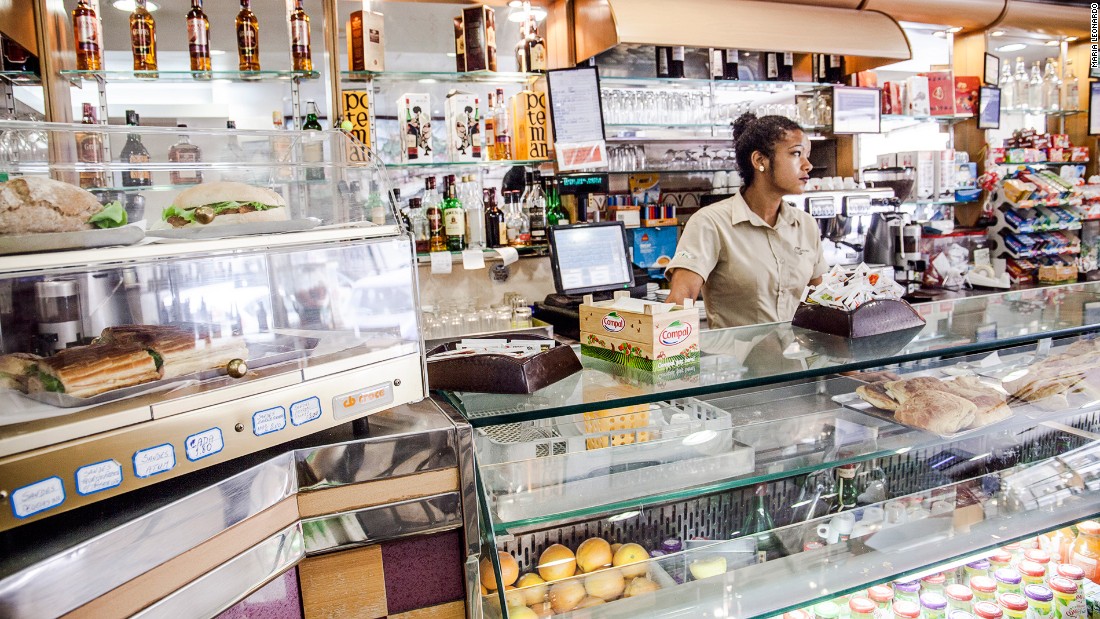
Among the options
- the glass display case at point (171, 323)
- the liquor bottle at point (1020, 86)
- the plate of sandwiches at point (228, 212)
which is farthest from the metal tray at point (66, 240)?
the liquor bottle at point (1020, 86)

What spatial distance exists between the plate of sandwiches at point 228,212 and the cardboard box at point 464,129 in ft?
8.40

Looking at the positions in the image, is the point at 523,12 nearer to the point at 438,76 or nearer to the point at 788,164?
the point at 438,76

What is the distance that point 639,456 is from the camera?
1.53 metres

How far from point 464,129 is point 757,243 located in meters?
1.64

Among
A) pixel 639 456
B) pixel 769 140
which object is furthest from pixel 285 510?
pixel 769 140

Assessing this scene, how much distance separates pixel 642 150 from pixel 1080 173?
3811 millimetres

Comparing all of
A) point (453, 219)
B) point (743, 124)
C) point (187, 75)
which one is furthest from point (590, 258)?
point (187, 75)

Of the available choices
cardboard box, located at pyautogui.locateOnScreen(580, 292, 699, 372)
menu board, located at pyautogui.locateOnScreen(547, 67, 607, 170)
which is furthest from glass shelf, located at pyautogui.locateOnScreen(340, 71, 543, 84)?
cardboard box, located at pyautogui.locateOnScreen(580, 292, 699, 372)

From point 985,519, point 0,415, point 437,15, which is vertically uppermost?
point 437,15

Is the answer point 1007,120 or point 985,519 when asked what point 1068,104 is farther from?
point 985,519

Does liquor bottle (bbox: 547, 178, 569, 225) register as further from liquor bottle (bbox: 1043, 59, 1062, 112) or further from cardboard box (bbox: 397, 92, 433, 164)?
liquor bottle (bbox: 1043, 59, 1062, 112)

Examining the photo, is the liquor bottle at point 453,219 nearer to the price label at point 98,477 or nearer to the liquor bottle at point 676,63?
the liquor bottle at point 676,63

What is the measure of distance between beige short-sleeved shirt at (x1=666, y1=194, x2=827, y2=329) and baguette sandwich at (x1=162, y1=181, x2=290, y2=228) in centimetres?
193

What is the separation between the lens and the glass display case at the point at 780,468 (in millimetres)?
1452
